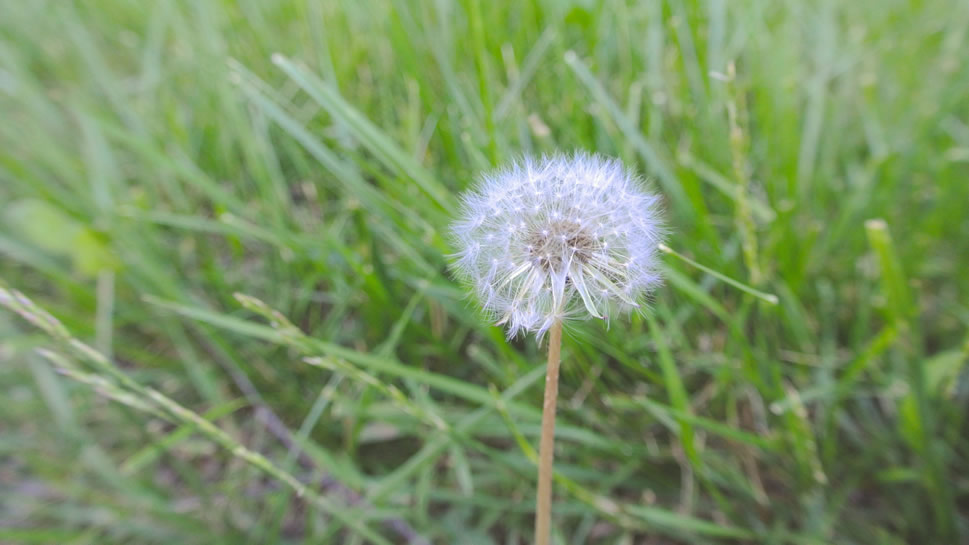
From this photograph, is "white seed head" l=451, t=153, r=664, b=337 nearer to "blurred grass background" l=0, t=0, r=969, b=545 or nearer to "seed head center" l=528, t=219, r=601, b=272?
"seed head center" l=528, t=219, r=601, b=272

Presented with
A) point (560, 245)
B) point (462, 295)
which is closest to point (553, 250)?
point (560, 245)

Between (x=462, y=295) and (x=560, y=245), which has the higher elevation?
(x=462, y=295)

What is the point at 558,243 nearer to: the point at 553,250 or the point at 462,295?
the point at 553,250

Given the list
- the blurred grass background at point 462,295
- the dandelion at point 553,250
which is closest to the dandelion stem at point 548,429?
the dandelion at point 553,250

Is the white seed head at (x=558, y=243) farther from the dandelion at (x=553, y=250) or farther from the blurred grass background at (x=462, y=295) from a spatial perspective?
the blurred grass background at (x=462, y=295)

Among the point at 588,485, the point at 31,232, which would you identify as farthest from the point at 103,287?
the point at 588,485

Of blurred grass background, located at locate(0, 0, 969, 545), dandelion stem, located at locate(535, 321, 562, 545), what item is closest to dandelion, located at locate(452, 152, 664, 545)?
dandelion stem, located at locate(535, 321, 562, 545)

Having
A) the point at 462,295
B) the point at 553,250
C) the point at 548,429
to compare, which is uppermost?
the point at 462,295
